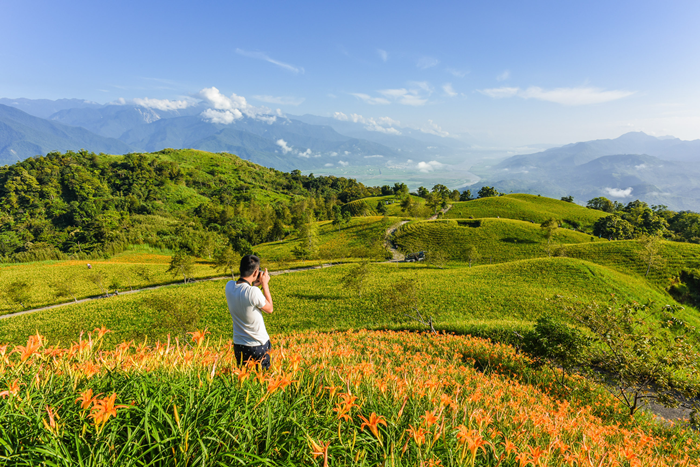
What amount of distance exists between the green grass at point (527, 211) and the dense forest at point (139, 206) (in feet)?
120

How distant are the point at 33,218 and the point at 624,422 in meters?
139

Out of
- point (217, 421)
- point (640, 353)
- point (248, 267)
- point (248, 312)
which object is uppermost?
point (248, 267)

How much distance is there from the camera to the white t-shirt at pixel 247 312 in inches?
157

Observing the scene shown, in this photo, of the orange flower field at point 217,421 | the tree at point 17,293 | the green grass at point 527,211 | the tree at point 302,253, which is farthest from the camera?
the green grass at point 527,211

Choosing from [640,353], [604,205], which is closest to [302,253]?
[640,353]

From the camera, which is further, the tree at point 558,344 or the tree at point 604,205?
the tree at point 604,205

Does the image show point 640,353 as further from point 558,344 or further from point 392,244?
point 392,244

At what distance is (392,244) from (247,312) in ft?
172

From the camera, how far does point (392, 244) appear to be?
55.4 m

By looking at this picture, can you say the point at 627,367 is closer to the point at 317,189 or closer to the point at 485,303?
the point at 485,303

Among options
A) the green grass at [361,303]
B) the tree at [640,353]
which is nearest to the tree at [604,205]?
the green grass at [361,303]

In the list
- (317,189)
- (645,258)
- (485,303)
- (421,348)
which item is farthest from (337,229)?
(317,189)

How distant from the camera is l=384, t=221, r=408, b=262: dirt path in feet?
164

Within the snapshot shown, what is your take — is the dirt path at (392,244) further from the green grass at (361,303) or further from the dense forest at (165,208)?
the green grass at (361,303)
